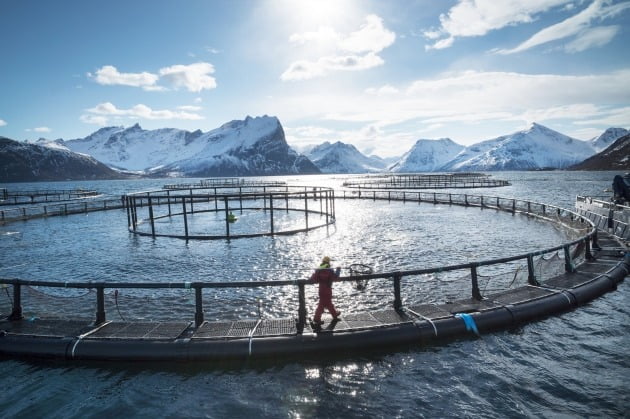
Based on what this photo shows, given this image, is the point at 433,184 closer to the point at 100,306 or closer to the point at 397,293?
the point at 397,293

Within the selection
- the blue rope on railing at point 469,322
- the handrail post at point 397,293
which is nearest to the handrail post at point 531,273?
the blue rope on railing at point 469,322

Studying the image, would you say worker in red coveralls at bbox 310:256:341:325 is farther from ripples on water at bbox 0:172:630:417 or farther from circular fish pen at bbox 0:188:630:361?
ripples on water at bbox 0:172:630:417

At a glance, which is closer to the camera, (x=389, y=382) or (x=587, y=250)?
(x=389, y=382)

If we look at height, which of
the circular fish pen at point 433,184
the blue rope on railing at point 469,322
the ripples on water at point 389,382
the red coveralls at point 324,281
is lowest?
the ripples on water at point 389,382

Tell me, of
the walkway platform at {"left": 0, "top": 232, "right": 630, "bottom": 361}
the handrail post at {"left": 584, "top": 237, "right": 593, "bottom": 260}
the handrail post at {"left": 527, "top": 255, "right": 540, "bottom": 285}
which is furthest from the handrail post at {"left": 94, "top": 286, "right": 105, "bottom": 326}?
the handrail post at {"left": 584, "top": 237, "right": 593, "bottom": 260}

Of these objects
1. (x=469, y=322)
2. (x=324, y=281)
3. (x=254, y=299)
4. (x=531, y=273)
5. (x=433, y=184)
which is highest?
(x=433, y=184)

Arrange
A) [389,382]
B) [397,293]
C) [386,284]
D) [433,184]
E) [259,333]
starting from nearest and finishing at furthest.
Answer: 1. [389,382]
2. [259,333]
3. [397,293]
4. [386,284]
5. [433,184]

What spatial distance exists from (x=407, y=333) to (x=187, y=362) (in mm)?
5940

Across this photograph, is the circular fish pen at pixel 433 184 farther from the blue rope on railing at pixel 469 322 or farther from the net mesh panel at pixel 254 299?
the blue rope on railing at pixel 469 322

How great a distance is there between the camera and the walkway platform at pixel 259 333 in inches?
389

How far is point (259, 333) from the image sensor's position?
1040 centimetres

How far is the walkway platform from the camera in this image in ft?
32.4

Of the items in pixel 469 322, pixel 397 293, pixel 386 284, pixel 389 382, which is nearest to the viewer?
pixel 389 382

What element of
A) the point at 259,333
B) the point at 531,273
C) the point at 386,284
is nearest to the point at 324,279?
the point at 259,333
